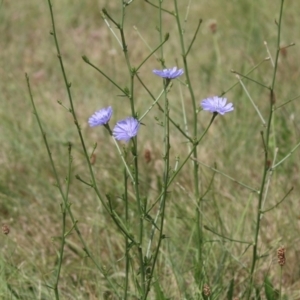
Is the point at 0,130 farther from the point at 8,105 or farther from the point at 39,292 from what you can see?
the point at 39,292

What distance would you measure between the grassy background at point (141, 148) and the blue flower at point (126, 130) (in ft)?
1.31

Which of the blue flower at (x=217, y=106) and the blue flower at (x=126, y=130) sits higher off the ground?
the blue flower at (x=217, y=106)

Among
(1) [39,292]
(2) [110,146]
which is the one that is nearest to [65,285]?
(1) [39,292]

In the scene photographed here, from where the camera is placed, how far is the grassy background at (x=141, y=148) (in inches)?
77.5

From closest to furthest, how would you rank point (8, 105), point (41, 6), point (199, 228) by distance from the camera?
point (199, 228)
point (8, 105)
point (41, 6)

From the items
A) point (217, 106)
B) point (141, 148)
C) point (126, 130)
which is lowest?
point (126, 130)

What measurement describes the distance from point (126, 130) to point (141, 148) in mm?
1298

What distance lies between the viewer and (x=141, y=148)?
105 inches

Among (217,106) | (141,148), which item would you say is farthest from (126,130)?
(141,148)

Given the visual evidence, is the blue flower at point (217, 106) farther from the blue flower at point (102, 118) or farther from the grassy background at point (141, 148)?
the grassy background at point (141, 148)

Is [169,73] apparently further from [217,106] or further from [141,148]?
[141,148]

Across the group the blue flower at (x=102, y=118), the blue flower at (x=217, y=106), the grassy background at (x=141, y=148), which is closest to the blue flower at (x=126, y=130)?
the blue flower at (x=102, y=118)

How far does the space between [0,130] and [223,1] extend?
162cm

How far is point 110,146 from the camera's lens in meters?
2.71
